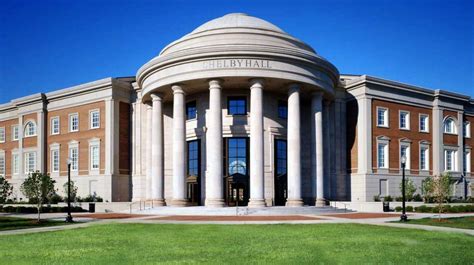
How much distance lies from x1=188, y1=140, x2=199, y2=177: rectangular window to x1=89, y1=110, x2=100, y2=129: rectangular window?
12.9 meters

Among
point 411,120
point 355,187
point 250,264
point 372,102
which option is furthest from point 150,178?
point 250,264

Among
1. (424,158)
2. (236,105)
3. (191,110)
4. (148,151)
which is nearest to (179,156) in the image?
(191,110)

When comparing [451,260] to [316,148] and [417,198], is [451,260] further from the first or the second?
[417,198]

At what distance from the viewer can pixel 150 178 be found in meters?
49.5

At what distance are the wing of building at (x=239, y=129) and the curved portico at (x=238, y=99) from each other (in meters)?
0.10

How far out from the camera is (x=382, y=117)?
5350 cm

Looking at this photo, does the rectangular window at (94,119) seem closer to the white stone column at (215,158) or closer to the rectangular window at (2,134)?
the white stone column at (215,158)

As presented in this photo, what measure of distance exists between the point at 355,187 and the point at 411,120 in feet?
37.7

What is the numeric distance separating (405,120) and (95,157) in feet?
120

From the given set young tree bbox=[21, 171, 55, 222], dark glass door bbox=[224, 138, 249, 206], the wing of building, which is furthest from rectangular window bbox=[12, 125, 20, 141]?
dark glass door bbox=[224, 138, 249, 206]

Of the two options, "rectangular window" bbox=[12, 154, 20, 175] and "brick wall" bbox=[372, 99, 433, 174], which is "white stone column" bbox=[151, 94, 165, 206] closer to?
"brick wall" bbox=[372, 99, 433, 174]

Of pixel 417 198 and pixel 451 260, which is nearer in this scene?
pixel 451 260

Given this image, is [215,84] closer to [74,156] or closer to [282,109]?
[282,109]

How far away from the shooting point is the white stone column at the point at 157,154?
44.8 meters
